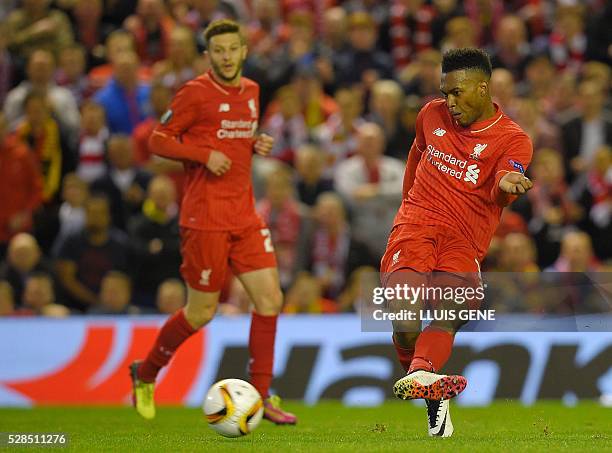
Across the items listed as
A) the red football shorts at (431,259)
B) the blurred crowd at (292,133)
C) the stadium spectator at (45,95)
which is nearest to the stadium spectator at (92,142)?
the blurred crowd at (292,133)

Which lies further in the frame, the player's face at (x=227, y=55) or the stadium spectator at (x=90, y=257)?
the stadium spectator at (x=90, y=257)

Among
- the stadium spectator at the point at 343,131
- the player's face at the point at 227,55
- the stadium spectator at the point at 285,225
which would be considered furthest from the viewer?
the stadium spectator at the point at 343,131

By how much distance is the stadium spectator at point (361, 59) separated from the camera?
57.1ft

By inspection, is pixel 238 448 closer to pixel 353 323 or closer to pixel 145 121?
pixel 353 323

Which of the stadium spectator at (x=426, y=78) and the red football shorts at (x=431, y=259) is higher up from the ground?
the stadium spectator at (x=426, y=78)

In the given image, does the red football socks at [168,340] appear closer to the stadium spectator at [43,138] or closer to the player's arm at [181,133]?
the player's arm at [181,133]

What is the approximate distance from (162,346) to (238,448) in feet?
9.34

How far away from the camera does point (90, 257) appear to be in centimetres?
1502

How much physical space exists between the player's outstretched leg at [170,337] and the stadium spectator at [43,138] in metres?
5.58

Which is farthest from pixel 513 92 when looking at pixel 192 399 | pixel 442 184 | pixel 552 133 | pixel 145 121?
pixel 442 184

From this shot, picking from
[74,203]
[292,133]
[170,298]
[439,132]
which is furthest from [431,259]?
[292,133]

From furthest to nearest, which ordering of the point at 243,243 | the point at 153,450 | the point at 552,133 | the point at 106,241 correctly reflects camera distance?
the point at 552,133
the point at 106,241
the point at 243,243
the point at 153,450

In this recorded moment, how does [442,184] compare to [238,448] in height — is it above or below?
above

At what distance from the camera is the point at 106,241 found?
1502cm
